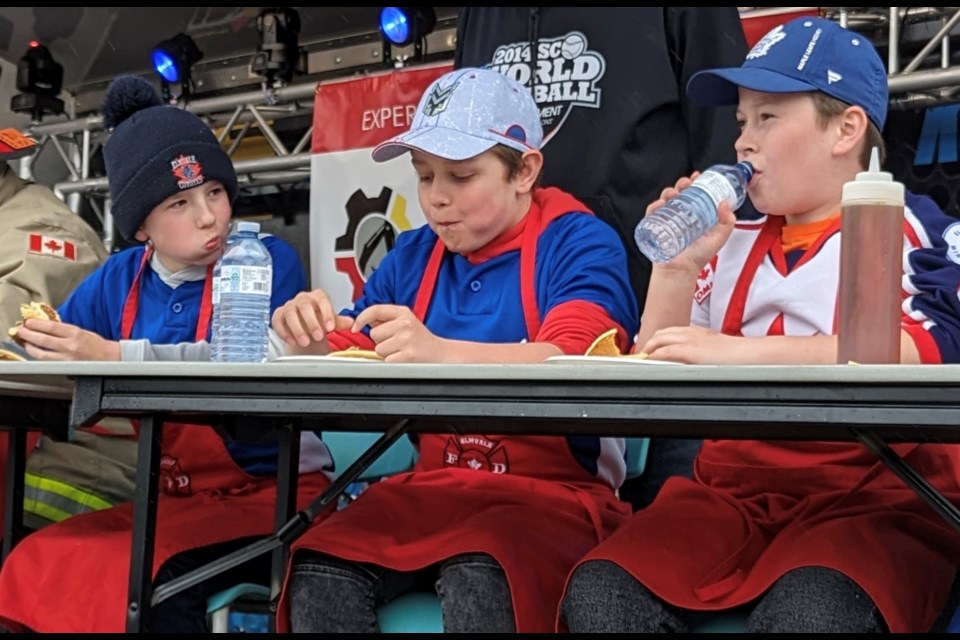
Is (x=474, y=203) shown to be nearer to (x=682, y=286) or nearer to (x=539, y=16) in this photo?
(x=682, y=286)

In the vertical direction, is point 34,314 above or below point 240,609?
above

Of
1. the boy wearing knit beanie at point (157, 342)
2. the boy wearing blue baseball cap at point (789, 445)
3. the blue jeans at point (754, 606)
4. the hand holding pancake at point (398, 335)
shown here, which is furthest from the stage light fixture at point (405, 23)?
the blue jeans at point (754, 606)

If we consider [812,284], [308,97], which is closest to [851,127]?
[812,284]

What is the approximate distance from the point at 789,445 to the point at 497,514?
1.55 feet

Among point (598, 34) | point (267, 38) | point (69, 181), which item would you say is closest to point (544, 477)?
point (598, 34)

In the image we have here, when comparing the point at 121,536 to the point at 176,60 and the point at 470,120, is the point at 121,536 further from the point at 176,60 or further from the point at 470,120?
the point at 176,60

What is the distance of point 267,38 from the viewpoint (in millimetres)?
4547

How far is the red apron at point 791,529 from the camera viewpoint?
1.57 metres

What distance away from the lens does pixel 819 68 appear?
1915 millimetres

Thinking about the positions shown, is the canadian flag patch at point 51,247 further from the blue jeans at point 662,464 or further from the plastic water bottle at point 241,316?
the blue jeans at point 662,464

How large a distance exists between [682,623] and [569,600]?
0.51 feet

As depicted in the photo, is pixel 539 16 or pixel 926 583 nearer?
pixel 926 583

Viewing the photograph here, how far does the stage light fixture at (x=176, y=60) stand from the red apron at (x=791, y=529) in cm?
341

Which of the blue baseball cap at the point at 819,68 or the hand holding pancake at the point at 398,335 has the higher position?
the blue baseball cap at the point at 819,68
